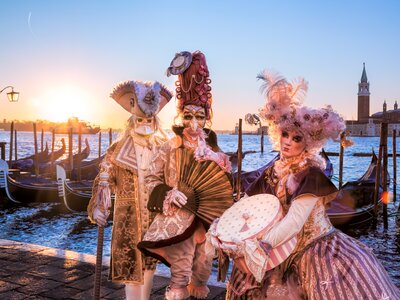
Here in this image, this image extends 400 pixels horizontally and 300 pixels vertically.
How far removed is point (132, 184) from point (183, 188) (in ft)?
1.48

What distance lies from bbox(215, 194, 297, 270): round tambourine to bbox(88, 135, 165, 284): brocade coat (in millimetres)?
1085

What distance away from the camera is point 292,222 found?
7.50 feet

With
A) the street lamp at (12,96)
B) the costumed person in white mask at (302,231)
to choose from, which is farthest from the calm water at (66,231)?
the costumed person in white mask at (302,231)

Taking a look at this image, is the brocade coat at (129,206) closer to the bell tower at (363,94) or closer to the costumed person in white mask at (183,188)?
the costumed person in white mask at (183,188)

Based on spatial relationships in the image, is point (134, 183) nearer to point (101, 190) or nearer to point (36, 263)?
point (101, 190)

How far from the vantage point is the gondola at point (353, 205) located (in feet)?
38.0

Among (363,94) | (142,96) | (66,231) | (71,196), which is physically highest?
(363,94)

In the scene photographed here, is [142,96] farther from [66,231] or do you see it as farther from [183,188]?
[66,231]

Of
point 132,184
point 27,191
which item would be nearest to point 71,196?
point 27,191

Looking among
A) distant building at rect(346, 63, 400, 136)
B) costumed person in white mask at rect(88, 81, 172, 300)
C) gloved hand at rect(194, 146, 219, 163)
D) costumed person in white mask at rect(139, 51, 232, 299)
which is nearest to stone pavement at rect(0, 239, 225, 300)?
costumed person in white mask at rect(88, 81, 172, 300)

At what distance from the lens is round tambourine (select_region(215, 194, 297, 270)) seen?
228 cm

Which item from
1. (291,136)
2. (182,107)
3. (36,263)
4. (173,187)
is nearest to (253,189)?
(291,136)

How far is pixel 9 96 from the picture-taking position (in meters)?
15.0

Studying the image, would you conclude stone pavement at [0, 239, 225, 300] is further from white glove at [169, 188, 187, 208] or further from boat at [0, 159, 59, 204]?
boat at [0, 159, 59, 204]
